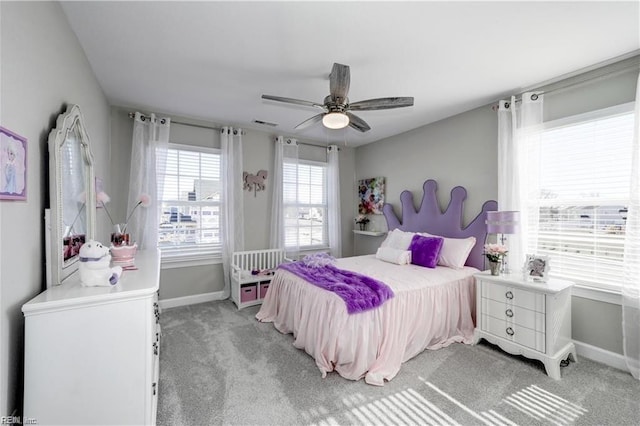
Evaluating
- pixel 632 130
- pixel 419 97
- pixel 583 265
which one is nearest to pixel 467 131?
pixel 419 97

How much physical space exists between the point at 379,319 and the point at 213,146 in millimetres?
3282

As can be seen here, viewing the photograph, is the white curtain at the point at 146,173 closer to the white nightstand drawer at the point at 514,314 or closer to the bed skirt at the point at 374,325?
the bed skirt at the point at 374,325

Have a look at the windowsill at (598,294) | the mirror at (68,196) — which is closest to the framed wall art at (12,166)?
the mirror at (68,196)

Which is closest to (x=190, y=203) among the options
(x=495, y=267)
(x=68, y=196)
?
(x=68, y=196)

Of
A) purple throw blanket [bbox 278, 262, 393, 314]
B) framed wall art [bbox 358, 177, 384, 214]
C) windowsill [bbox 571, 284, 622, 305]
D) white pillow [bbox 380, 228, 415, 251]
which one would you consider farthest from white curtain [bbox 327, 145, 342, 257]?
windowsill [bbox 571, 284, 622, 305]

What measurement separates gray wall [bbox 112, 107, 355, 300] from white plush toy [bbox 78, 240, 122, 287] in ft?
7.87

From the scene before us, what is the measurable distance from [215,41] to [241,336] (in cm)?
274

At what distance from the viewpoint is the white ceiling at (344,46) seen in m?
1.74

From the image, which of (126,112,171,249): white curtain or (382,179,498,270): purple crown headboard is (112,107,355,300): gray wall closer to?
(126,112,171,249): white curtain

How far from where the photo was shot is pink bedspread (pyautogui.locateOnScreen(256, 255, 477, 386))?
7.25 feet

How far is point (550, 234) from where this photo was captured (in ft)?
9.13

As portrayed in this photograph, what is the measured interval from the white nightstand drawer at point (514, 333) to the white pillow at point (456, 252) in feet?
2.20

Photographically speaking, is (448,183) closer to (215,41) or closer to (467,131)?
(467,131)

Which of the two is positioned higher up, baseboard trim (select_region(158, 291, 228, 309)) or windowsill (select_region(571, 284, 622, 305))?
windowsill (select_region(571, 284, 622, 305))
